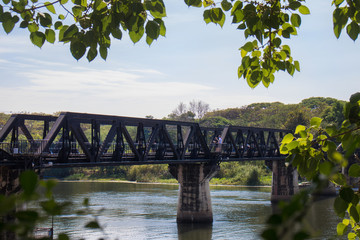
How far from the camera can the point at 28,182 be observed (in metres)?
1.16

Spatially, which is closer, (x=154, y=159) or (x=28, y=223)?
(x=28, y=223)

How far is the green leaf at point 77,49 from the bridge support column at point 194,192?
1380 inches

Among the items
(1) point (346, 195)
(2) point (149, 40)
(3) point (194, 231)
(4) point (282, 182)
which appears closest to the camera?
(1) point (346, 195)

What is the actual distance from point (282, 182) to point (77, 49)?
178 feet

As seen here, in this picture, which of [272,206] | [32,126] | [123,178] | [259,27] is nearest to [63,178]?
[123,178]

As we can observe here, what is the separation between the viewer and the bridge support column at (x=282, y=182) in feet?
180

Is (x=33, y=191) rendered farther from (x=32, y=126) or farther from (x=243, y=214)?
(x=32, y=126)

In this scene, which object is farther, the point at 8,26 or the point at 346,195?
the point at 8,26

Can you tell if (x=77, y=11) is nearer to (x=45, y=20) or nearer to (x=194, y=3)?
(x=45, y=20)

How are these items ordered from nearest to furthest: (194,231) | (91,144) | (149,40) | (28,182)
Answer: (28,182) < (149,40) < (91,144) < (194,231)

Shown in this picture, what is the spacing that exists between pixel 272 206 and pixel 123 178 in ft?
136

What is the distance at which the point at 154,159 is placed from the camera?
115 feet

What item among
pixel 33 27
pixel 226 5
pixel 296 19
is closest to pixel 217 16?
pixel 226 5

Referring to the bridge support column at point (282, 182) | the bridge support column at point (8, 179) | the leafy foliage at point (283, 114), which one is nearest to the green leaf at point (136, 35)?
the bridge support column at point (8, 179)
